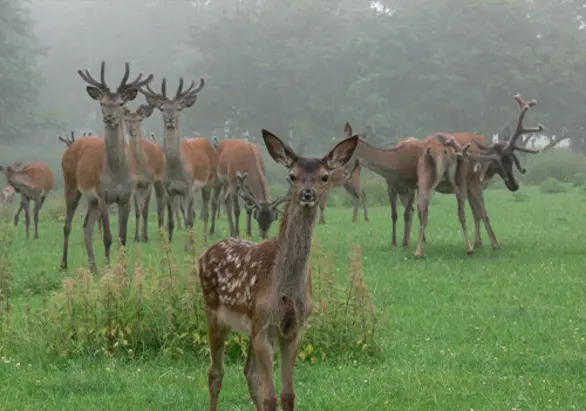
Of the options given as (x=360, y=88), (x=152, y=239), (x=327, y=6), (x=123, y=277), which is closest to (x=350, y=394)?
(x=123, y=277)

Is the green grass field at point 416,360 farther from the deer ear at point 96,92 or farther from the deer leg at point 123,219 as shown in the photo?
the deer ear at point 96,92

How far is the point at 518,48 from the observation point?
48219mm

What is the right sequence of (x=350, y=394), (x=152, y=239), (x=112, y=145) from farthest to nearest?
(x=152, y=239) < (x=112, y=145) < (x=350, y=394)

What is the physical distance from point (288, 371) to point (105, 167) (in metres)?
7.99

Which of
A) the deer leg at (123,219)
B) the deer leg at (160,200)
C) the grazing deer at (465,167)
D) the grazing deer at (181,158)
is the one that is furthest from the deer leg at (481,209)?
the deer leg at (160,200)

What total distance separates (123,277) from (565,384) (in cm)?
393

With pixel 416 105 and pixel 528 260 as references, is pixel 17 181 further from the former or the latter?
pixel 416 105

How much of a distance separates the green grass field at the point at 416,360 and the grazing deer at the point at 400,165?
2482 millimetres

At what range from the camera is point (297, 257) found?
5.29m

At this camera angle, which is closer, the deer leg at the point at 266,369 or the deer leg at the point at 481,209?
the deer leg at the point at 266,369

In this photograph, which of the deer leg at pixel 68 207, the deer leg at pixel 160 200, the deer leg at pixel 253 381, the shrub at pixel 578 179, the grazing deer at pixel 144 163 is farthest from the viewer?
the shrub at pixel 578 179

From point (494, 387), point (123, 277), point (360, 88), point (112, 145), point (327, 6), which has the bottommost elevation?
point (494, 387)

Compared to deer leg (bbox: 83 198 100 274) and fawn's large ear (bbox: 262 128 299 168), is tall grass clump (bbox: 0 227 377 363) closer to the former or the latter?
fawn's large ear (bbox: 262 128 299 168)

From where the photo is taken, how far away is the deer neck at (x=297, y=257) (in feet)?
17.3
